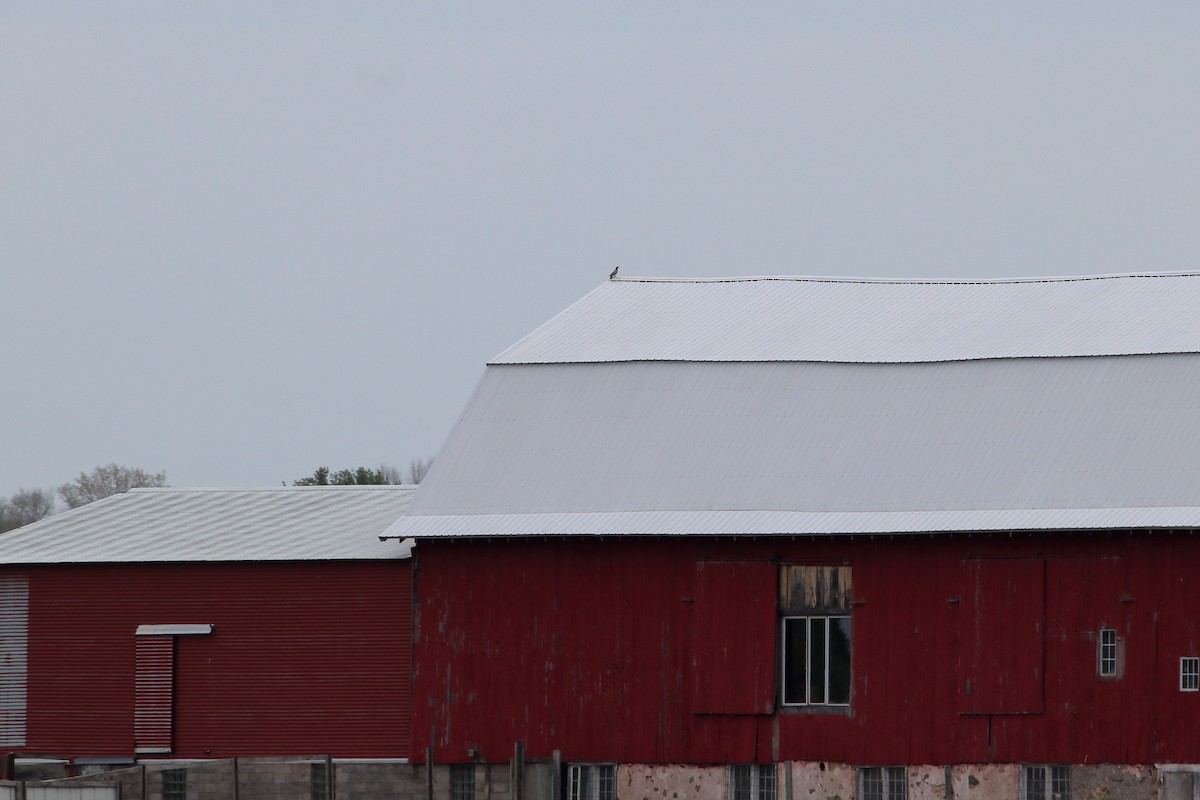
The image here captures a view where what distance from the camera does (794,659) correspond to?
3541 centimetres

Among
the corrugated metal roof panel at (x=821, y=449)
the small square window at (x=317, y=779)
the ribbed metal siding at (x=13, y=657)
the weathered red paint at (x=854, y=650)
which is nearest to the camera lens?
the weathered red paint at (x=854, y=650)

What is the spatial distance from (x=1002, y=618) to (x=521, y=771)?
8516 mm

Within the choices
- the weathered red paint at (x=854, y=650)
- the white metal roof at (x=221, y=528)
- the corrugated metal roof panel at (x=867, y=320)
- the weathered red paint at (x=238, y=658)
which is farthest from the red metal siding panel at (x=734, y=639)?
the white metal roof at (x=221, y=528)

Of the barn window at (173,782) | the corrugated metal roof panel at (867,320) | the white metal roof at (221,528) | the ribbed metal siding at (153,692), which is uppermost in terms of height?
the corrugated metal roof panel at (867,320)

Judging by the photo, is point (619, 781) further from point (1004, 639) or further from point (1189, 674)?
point (1189, 674)

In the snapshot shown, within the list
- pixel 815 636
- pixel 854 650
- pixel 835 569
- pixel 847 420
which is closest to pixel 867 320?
pixel 847 420

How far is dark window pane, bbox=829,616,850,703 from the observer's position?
1385 inches

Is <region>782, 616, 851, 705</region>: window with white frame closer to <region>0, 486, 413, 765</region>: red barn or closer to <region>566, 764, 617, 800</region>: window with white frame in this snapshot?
<region>566, 764, 617, 800</region>: window with white frame

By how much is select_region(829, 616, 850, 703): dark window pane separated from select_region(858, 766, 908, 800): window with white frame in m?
1.24

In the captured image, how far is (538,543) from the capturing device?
3644cm

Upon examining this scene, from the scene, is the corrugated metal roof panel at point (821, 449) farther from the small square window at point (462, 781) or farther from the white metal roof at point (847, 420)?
the small square window at point (462, 781)

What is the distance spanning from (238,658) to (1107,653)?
15.0 metres

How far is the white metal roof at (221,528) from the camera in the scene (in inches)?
1490

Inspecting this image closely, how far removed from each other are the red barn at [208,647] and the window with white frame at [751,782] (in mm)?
5738
